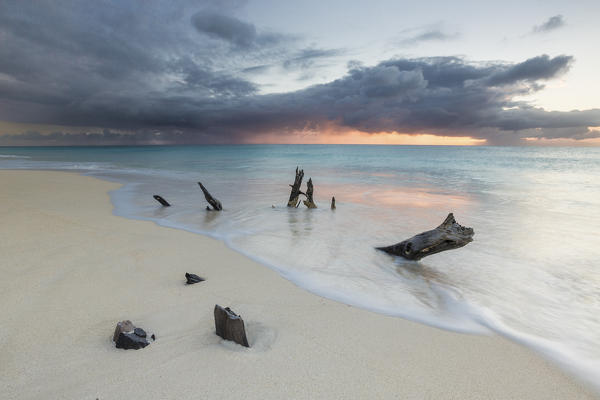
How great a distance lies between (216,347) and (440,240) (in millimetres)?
4151

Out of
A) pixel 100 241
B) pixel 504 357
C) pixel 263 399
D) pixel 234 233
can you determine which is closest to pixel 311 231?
pixel 234 233

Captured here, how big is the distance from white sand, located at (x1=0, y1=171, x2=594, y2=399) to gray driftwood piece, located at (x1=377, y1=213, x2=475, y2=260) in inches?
84.2

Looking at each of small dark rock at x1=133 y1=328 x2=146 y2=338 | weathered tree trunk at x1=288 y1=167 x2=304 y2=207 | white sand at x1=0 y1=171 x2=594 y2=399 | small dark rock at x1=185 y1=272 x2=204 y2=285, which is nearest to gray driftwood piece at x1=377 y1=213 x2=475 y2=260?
white sand at x1=0 y1=171 x2=594 y2=399

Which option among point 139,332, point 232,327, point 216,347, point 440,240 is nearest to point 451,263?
point 440,240

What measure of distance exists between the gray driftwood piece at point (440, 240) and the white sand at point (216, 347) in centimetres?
214

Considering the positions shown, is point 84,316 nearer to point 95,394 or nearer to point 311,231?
point 95,394

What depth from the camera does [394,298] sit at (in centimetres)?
418

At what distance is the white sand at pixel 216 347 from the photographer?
2.24 meters

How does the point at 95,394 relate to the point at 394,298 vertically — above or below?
above

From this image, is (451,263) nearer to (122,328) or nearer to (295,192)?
(122,328)

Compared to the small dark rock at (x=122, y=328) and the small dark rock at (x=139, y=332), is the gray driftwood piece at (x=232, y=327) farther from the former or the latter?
the small dark rock at (x=122, y=328)

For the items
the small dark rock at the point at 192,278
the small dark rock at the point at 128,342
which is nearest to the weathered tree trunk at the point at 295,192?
the small dark rock at the point at 192,278

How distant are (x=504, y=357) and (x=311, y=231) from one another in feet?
17.2

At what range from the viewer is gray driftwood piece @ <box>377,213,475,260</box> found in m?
5.15
